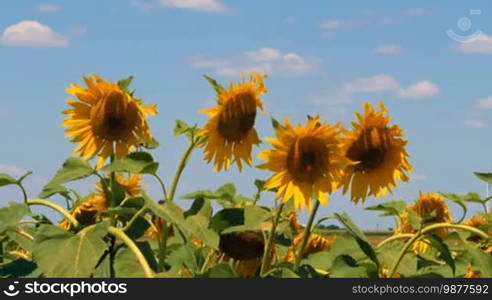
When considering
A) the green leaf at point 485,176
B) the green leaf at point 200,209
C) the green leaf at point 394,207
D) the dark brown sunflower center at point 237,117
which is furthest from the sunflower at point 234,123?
the green leaf at point 485,176

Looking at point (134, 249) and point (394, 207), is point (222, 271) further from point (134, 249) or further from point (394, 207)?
point (394, 207)

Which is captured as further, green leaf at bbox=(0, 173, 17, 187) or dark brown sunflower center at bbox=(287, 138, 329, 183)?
green leaf at bbox=(0, 173, 17, 187)

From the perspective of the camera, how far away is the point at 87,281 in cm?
252

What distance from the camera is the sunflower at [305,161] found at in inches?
104

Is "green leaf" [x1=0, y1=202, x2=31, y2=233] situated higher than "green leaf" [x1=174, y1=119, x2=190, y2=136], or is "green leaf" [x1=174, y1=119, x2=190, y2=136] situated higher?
"green leaf" [x1=174, y1=119, x2=190, y2=136]

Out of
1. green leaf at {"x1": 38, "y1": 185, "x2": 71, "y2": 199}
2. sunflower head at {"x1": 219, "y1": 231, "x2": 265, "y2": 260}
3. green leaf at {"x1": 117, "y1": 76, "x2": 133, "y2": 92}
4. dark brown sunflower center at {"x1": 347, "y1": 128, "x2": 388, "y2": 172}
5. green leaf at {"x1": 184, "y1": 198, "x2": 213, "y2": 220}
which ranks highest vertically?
green leaf at {"x1": 117, "y1": 76, "x2": 133, "y2": 92}

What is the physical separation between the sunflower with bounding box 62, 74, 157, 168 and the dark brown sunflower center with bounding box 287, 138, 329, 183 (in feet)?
2.05

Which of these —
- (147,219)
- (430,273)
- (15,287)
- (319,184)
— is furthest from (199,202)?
(430,273)

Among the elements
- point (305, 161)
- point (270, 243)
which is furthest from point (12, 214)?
point (305, 161)

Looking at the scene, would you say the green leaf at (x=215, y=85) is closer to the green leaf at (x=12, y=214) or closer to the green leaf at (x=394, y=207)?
the green leaf at (x=12, y=214)

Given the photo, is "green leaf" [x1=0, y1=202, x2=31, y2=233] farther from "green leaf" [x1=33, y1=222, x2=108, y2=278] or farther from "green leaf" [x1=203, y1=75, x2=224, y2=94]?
"green leaf" [x1=203, y1=75, x2=224, y2=94]

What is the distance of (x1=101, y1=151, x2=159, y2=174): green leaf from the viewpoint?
2.66 m

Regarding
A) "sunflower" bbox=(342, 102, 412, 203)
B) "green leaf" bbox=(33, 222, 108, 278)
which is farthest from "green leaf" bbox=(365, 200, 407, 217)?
"green leaf" bbox=(33, 222, 108, 278)

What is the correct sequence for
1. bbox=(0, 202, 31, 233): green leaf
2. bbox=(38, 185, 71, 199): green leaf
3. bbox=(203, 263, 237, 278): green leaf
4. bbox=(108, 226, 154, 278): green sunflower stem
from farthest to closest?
bbox=(38, 185, 71, 199): green leaf, bbox=(0, 202, 31, 233): green leaf, bbox=(203, 263, 237, 278): green leaf, bbox=(108, 226, 154, 278): green sunflower stem
